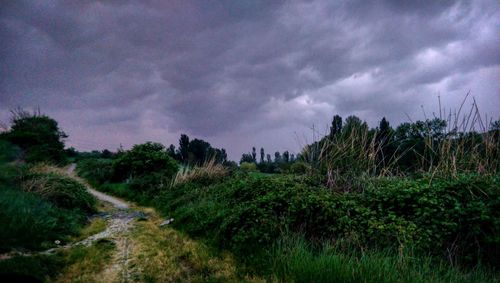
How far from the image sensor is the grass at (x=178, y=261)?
12.6 feet

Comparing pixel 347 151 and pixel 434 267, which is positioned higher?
pixel 347 151

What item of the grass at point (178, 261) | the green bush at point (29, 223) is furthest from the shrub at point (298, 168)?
the green bush at point (29, 223)

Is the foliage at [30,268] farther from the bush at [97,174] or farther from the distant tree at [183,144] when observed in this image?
the distant tree at [183,144]

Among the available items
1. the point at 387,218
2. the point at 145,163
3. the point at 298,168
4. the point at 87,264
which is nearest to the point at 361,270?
the point at 387,218

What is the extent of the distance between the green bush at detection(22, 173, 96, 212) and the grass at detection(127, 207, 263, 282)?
3882mm

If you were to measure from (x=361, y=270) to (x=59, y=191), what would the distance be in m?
9.33

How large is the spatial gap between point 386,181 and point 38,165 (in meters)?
13.2

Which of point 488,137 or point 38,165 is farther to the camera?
point 38,165

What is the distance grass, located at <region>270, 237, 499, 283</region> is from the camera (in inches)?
Answer: 118

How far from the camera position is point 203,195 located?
9.68 metres

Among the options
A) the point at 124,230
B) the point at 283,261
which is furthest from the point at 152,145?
the point at 283,261

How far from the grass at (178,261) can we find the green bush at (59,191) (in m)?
3.88

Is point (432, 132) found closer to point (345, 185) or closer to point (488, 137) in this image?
point (488, 137)

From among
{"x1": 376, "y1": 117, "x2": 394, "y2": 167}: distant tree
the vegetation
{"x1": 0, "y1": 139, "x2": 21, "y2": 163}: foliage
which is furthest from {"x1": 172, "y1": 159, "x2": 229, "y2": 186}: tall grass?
{"x1": 376, "y1": 117, "x2": 394, "y2": 167}: distant tree
